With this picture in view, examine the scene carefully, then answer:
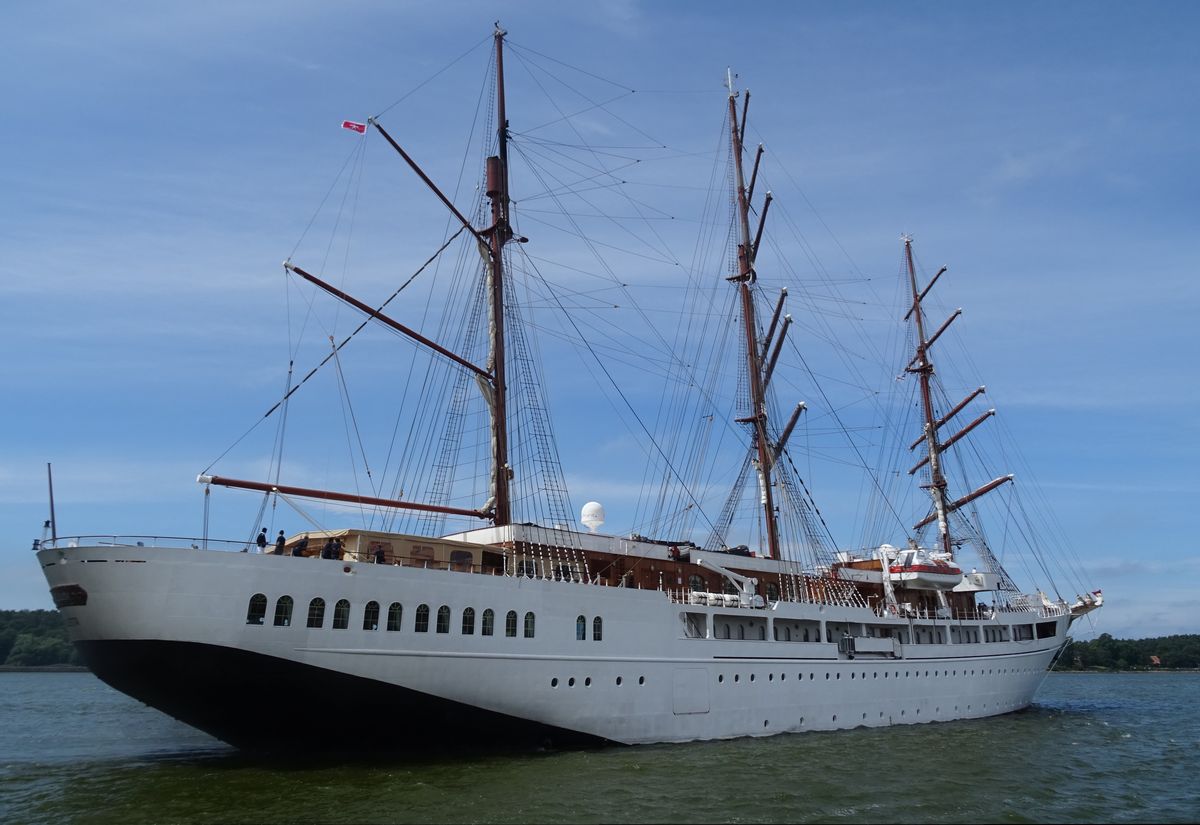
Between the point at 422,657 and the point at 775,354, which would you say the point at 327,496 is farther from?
the point at 775,354

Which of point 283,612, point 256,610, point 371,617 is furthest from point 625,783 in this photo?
point 256,610

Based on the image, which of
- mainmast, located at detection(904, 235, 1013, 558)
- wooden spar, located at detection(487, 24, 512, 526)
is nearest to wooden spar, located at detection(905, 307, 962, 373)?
mainmast, located at detection(904, 235, 1013, 558)

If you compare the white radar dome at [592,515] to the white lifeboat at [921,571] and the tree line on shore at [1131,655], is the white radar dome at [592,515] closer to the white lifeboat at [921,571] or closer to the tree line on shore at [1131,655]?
the white lifeboat at [921,571]

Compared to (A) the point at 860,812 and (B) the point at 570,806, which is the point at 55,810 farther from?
(A) the point at 860,812

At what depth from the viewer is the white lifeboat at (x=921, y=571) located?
124ft

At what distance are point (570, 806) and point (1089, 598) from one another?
42.4 meters

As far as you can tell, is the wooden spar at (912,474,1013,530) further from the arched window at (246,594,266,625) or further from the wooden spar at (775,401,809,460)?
the arched window at (246,594,266,625)

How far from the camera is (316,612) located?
2036 cm

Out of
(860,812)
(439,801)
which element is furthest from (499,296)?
(860,812)

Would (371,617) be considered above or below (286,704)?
above

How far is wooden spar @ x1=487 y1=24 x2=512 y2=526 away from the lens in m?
28.5

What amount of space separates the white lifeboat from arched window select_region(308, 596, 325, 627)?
27095mm

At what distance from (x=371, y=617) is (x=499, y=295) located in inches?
555

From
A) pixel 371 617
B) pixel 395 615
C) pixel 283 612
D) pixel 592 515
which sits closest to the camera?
pixel 283 612
